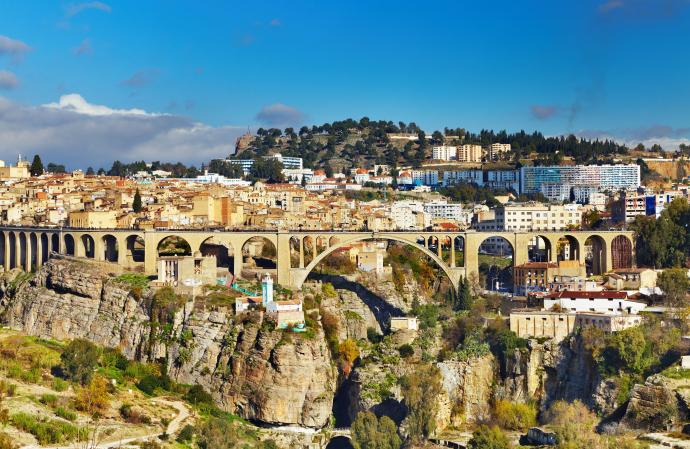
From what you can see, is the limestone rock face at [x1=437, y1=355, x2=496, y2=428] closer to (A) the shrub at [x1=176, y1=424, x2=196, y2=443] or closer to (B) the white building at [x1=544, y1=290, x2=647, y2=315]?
(B) the white building at [x1=544, y1=290, x2=647, y2=315]

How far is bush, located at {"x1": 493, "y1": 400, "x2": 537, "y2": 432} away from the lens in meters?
45.3

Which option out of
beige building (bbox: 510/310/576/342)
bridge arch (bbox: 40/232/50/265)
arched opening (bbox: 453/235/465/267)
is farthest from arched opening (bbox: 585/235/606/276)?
bridge arch (bbox: 40/232/50/265)

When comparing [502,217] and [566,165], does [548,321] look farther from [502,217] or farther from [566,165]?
[566,165]

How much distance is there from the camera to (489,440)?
40.0 meters

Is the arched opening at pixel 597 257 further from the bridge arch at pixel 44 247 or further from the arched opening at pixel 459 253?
the bridge arch at pixel 44 247

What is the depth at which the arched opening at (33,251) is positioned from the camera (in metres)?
66.5

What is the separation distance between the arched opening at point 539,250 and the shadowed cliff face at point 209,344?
55.9 feet

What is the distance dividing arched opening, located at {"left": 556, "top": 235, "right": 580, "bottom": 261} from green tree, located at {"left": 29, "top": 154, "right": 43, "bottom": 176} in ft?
148

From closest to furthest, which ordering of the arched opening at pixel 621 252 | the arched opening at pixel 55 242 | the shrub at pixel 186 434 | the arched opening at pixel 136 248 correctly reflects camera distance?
the shrub at pixel 186 434
the arched opening at pixel 136 248
the arched opening at pixel 621 252
the arched opening at pixel 55 242

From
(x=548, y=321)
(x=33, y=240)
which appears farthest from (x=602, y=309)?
(x=33, y=240)

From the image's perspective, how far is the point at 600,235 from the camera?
62.1 m

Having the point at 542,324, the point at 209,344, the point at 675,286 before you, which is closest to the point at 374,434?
the point at 542,324

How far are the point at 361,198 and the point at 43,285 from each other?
45.0m

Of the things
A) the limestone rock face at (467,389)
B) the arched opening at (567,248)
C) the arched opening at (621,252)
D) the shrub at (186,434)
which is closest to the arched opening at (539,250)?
the arched opening at (567,248)
